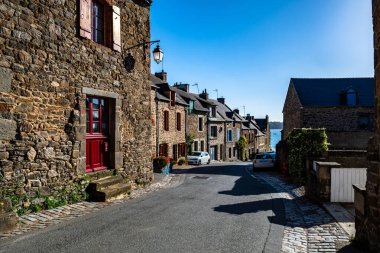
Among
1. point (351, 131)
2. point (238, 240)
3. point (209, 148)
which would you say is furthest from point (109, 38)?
point (209, 148)

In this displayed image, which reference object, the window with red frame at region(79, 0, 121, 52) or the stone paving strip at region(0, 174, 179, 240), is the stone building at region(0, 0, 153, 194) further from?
the stone paving strip at region(0, 174, 179, 240)

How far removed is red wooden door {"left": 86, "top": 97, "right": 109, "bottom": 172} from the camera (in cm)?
920

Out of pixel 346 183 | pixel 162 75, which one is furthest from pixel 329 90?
pixel 346 183

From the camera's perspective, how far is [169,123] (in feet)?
79.5

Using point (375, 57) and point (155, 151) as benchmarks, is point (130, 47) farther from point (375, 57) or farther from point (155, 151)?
point (155, 151)

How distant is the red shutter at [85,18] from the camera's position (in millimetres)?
8445

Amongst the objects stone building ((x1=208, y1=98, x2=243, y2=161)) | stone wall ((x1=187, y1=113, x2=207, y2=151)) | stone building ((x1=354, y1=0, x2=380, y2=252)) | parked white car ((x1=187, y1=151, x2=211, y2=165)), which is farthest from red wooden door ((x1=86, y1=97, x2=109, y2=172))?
stone building ((x1=208, y1=98, x2=243, y2=161))

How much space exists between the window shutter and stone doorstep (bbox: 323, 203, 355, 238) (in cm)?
826

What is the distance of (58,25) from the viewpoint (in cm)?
780

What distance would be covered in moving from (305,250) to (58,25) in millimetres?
7877

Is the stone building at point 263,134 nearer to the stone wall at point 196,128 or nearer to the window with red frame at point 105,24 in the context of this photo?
the stone wall at point 196,128

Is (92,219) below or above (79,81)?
below

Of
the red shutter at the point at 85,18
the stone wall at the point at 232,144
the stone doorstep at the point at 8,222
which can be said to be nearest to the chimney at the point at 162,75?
the stone wall at the point at 232,144

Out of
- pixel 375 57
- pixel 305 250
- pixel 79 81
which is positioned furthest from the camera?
pixel 79 81
